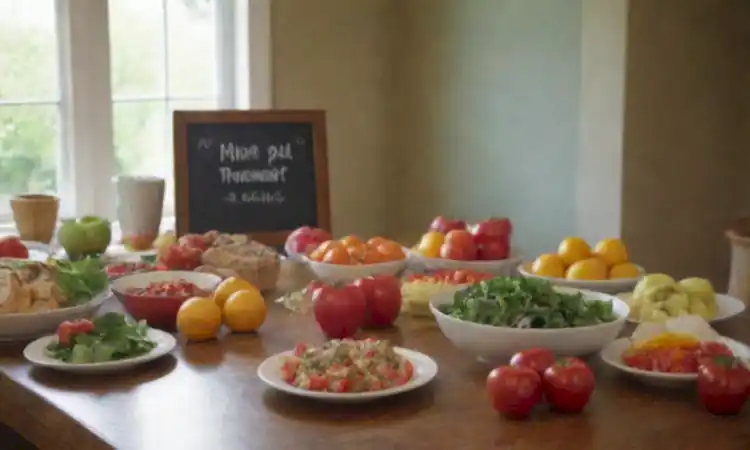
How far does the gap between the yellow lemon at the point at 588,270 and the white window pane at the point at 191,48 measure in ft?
6.46

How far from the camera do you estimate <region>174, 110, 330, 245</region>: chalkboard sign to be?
9.12ft

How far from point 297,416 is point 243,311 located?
46 centimetres

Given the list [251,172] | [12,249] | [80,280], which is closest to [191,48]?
[251,172]

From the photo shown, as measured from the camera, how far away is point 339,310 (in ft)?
6.03

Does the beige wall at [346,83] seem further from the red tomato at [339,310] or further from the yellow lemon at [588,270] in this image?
the red tomato at [339,310]

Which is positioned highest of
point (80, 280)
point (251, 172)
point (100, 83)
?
point (100, 83)

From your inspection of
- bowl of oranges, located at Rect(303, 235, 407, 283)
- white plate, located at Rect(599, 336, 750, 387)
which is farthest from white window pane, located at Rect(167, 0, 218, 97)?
white plate, located at Rect(599, 336, 750, 387)

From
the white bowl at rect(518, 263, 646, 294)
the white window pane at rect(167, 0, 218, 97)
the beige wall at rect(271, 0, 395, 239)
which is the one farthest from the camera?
the beige wall at rect(271, 0, 395, 239)

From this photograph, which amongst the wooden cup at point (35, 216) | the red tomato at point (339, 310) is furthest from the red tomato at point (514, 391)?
the wooden cup at point (35, 216)

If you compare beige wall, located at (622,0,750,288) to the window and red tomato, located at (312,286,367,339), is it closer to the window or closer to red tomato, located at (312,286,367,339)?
the window

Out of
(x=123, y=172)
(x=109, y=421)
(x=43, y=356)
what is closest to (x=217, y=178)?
(x=123, y=172)

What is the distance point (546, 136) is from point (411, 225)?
2.45 feet

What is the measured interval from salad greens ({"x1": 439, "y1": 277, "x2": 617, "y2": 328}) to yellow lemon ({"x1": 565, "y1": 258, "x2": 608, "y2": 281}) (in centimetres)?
42

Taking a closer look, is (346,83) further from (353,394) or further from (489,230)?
(353,394)
